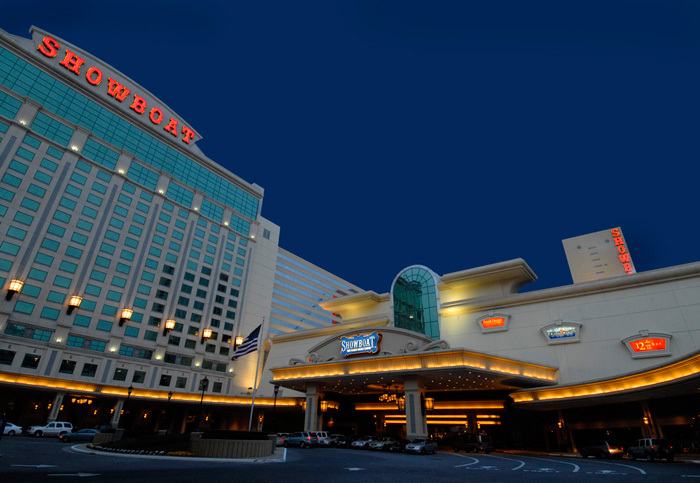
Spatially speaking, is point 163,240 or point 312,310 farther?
point 312,310

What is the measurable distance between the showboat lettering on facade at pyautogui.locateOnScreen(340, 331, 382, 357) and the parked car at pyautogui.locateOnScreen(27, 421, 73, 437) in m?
31.5

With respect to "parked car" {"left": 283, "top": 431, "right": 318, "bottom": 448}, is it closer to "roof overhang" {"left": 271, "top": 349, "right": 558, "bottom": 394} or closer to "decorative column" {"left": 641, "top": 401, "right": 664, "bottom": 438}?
"roof overhang" {"left": 271, "top": 349, "right": 558, "bottom": 394}

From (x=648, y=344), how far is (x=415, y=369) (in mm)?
22251

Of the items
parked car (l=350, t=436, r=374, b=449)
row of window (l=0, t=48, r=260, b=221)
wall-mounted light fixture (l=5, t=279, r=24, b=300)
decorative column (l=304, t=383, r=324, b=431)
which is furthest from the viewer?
row of window (l=0, t=48, r=260, b=221)

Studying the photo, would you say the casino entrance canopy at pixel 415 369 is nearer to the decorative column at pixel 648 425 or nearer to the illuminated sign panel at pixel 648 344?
the illuminated sign panel at pixel 648 344

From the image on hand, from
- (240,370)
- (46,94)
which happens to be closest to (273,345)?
(240,370)

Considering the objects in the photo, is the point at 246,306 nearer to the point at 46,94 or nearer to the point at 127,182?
the point at 127,182

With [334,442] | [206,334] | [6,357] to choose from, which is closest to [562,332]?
[334,442]

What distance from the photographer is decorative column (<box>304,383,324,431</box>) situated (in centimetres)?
4681

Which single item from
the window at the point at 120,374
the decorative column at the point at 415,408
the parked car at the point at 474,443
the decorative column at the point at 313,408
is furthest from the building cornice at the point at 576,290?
the window at the point at 120,374

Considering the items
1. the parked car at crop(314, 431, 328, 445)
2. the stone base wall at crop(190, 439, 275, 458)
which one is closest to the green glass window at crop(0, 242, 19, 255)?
the stone base wall at crop(190, 439, 275, 458)

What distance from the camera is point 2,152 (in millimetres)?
49531

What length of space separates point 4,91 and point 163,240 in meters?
27.8

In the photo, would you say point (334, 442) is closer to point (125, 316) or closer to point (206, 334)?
point (206, 334)
